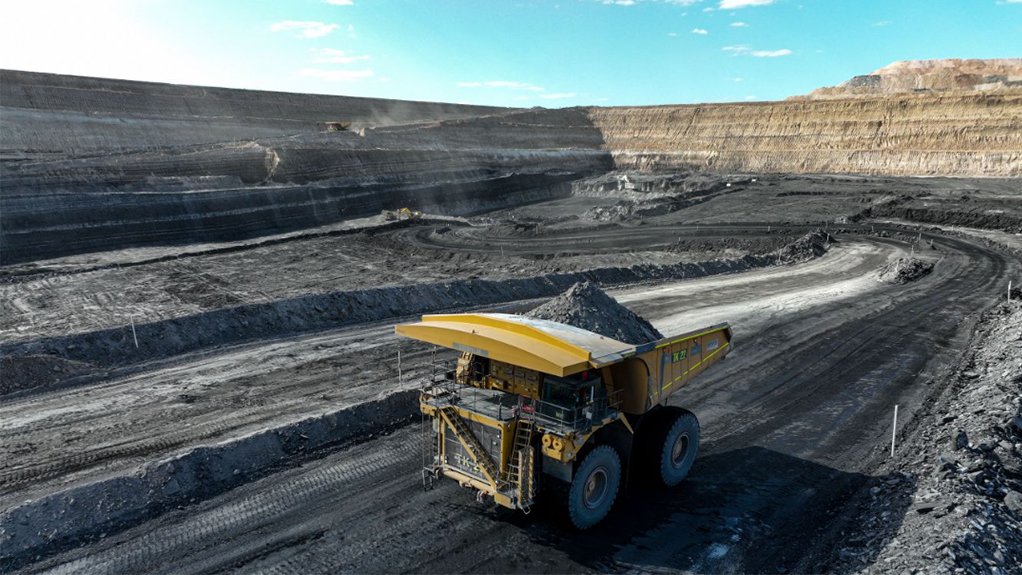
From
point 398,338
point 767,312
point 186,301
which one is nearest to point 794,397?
point 767,312

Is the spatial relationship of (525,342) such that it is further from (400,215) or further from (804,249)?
(400,215)

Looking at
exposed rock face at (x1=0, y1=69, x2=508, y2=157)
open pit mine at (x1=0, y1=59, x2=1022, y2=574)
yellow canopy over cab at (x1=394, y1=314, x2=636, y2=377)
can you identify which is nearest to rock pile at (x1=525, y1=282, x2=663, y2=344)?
open pit mine at (x1=0, y1=59, x2=1022, y2=574)

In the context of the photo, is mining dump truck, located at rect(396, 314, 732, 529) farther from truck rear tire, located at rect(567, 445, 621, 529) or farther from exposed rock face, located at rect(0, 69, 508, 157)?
exposed rock face, located at rect(0, 69, 508, 157)

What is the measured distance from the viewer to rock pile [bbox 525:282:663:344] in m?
11.2

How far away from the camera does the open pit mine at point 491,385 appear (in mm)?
7105

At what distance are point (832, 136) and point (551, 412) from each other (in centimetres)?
5754

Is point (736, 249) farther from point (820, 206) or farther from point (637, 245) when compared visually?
point (820, 206)

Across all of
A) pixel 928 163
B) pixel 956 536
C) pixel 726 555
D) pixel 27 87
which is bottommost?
pixel 726 555

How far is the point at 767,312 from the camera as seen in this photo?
1794 centimetres

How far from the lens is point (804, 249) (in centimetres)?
2755

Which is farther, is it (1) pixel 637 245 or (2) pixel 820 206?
(2) pixel 820 206

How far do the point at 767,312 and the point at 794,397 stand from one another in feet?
21.1

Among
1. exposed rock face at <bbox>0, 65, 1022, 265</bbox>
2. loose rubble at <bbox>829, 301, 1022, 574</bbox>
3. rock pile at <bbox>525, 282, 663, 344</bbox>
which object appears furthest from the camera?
exposed rock face at <bbox>0, 65, 1022, 265</bbox>

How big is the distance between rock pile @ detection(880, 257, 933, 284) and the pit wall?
29613mm
